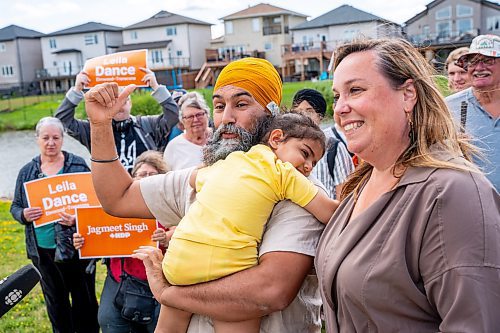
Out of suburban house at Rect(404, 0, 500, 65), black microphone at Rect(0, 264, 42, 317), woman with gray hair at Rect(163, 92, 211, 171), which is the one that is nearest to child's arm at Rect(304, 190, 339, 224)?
black microphone at Rect(0, 264, 42, 317)

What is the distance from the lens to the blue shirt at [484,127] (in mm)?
4105

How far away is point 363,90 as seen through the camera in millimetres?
2033

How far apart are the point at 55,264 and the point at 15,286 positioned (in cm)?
380

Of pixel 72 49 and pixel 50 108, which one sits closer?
pixel 50 108

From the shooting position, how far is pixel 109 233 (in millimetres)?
4738

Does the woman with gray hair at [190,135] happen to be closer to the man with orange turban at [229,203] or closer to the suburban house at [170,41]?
the man with orange turban at [229,203]

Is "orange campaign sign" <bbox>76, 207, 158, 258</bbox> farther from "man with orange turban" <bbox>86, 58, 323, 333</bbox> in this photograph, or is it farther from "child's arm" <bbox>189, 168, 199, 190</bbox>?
"child's arm" <bbox>189, 168, 199, 190</bbox>

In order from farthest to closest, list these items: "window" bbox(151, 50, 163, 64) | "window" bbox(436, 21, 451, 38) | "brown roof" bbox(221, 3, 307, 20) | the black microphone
Answer: "brown roof" bbox(221, 3, 307, 20) < "window" bbox(151, 50, 163, 64) < "window" bbox(436, 21, 451, 38) < the black microphone

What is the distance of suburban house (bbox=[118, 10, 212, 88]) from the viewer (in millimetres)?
63062

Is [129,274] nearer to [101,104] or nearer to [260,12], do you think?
[101,104]

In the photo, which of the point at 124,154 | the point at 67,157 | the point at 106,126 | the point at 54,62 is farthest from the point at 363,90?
the point at 54,62

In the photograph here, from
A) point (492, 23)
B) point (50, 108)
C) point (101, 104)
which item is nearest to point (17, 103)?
point (50, 108)

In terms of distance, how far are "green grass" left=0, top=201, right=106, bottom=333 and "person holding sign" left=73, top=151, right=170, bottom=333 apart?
1.95 meters

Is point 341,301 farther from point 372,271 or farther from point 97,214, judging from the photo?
point 97,214
